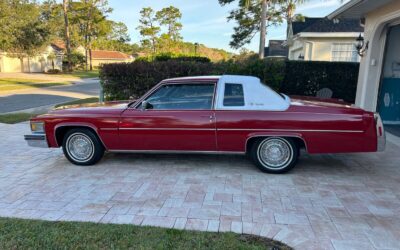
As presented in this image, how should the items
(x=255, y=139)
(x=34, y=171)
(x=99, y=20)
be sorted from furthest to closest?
(x=99, y=20)
(x=34, y=171)
(x=255, y=139)

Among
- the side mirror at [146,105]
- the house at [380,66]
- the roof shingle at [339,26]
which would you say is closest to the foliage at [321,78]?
the house at [380,66]

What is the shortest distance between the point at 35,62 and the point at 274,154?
46.2m

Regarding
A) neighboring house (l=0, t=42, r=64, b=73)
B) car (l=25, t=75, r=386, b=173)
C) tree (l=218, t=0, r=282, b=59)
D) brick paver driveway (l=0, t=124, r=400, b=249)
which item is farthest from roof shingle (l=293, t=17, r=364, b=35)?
neighboring house (l=0, t=42, r=64, b=73)

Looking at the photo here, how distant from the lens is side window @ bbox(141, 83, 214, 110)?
484 centimetres

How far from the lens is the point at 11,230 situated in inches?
124

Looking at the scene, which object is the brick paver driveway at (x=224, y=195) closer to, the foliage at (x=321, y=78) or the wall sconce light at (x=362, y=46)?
the wall sconce light at (x=362, y=46)

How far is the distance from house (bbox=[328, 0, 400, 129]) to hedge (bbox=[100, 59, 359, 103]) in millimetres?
1356

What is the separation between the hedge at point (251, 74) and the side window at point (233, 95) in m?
4.78

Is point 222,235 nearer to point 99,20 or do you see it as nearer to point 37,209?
point 37,209

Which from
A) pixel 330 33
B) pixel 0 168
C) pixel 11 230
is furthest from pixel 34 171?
pixel 330 33

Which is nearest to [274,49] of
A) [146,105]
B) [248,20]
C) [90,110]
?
[248,20]

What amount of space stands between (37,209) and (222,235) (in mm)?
2333

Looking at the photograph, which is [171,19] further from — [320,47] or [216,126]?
[216,126]

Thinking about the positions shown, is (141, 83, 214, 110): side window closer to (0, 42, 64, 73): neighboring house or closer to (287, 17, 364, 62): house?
(287, 17, 364, 62): house
